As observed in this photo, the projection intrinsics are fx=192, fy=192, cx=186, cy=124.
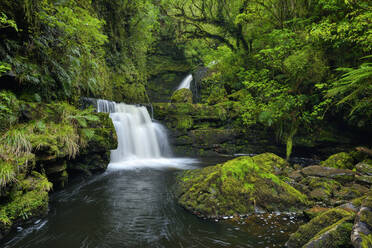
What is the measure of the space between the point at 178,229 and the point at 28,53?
21.5ft

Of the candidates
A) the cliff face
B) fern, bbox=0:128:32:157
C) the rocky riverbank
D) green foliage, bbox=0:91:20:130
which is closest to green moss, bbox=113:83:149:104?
the cliff face

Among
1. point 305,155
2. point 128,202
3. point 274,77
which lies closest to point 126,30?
point 274,77

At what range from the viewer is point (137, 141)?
11523mm

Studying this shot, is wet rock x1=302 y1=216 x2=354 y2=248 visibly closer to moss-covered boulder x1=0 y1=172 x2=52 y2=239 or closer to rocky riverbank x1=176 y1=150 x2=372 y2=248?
rocky riverbank x1=176 y1=150 x2=372 y2=248

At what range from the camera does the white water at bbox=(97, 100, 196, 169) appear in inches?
399

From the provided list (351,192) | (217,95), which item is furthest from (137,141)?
(351,192)

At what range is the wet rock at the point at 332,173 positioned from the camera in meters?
5.59

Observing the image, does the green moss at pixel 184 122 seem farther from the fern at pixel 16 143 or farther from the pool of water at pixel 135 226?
the fern at pixel 16 143

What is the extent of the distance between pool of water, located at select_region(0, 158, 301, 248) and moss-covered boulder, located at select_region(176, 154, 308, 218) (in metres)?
0.26

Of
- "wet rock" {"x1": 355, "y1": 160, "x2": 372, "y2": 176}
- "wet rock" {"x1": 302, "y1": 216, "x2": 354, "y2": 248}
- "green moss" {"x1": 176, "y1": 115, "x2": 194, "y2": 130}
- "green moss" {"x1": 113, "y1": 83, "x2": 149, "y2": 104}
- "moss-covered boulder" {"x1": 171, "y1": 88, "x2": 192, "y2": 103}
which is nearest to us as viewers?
"wet rock" {"x1": 302, "y1": 216, "x2": 354, "y2": 248}

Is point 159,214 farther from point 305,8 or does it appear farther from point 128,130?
point 305,8

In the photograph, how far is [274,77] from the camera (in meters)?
10.8

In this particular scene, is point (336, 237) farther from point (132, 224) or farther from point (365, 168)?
point (365, 168)

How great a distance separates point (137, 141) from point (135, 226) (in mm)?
7992
